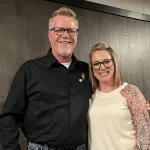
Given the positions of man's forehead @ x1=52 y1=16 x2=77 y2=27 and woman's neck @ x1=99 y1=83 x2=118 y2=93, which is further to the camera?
woman's neck @ x1=99 y1=83 x2=118 y2=93

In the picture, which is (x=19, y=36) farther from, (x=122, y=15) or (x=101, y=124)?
(x=122, y=15)

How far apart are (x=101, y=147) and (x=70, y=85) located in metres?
0.46

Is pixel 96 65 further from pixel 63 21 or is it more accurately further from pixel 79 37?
pixel 79 37

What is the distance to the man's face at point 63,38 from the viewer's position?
72.2 inches

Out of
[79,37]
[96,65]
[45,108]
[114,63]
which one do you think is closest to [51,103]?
[45,108]

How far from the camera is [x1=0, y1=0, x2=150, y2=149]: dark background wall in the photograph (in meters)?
2.47

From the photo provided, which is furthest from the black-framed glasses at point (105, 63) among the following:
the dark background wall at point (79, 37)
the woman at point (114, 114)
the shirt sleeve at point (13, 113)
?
the dark background wall at point (79, 37)

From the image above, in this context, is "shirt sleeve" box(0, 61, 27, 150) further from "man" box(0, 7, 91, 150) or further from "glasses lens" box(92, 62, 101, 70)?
"glasses lens" box(92, 62, 101, 70)

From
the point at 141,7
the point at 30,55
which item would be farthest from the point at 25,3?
the point at 141,7

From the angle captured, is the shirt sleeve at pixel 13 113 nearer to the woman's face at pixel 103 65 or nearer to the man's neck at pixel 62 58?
the man's neck at pixel 62 58

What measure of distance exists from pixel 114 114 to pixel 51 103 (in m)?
0.42

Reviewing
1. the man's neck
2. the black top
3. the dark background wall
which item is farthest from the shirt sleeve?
the dark background wall

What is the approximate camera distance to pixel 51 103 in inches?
70.7

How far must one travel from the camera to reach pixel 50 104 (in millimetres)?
1795
